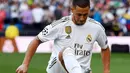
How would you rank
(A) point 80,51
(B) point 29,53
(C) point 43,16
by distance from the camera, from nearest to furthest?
(B) point 29,53 → (A) point 80,51 → (C) point 43,16

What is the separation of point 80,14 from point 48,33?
1.82 ft

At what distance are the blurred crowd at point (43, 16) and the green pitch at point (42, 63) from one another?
2.72 metres

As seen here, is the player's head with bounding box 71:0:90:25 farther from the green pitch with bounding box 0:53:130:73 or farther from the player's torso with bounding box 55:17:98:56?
the green pitch with bounding box 0:53:130:73

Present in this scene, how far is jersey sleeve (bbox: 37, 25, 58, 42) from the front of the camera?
6.66m

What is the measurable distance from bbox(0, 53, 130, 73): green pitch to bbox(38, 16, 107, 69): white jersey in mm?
7210

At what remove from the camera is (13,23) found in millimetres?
21891

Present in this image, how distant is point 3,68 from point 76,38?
805cm

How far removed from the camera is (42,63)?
15953 millimetres

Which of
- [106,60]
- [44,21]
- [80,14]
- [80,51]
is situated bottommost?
[44,21]

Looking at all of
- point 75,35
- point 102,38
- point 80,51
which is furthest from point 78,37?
point 102,38

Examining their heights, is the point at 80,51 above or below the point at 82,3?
below

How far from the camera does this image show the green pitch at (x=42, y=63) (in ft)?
47.3

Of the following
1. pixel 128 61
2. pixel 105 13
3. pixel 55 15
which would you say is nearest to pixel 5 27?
pixel 55 15

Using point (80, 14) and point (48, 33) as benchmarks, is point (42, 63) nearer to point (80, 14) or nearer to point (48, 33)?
point (48, 33)
